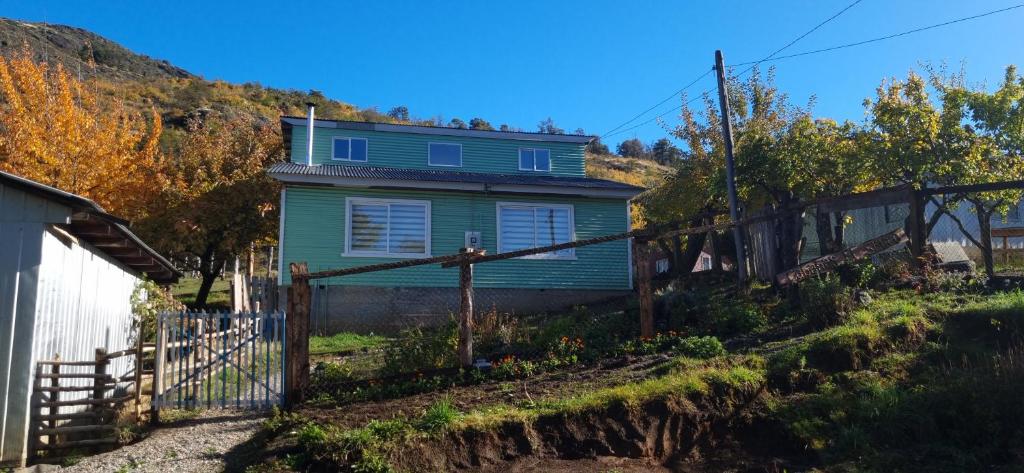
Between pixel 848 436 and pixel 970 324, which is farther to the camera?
pixel 970 324

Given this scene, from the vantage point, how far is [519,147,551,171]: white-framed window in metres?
20.8

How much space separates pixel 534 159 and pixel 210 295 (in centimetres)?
1337

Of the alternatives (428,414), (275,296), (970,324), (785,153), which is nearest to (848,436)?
(970,324)

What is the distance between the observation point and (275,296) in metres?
17.0

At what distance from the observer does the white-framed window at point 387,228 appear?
16656 millimetres

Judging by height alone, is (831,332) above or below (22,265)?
below

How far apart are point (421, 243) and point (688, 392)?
35.1 feet

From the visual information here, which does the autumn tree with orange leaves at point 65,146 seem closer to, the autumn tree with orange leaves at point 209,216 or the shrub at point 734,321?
the autumn tree with orange leaves at point 209,216

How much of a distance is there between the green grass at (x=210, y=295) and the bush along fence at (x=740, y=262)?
1157cm

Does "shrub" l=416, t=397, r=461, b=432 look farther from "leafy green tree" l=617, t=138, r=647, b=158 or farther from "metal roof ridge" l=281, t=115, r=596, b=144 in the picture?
"leafy green tree" l=617, t=138, r=647, b=158

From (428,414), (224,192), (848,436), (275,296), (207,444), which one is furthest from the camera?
(224,192)

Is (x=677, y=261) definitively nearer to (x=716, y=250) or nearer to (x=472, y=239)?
(x=716, y=250)

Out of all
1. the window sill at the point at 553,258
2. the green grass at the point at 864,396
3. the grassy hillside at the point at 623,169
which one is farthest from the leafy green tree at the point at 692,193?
the grassy hillside at the point at 623,169

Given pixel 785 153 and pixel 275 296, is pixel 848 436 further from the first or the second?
pixel 275 296
